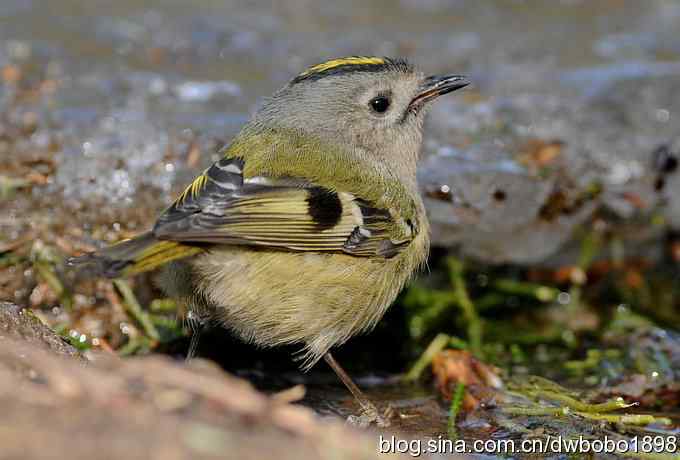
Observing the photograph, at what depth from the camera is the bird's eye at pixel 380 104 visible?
4.02m

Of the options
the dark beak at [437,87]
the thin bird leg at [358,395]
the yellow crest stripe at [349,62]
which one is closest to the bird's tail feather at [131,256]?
the thin bird leg at [358,395]

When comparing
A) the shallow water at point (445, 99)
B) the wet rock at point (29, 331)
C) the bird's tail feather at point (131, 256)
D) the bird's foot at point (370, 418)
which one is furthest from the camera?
the shallow water at point (445, 99)

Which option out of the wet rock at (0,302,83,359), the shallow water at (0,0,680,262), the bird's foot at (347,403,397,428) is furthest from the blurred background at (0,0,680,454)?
the wet rock at (0,302,83,359)

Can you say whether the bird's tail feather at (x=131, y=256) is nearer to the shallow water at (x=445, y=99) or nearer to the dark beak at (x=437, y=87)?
the shallow water at (x=445, y=99)

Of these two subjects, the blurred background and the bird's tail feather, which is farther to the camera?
the blurred background

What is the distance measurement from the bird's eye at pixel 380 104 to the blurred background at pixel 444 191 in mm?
622

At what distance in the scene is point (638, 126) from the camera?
5.15m

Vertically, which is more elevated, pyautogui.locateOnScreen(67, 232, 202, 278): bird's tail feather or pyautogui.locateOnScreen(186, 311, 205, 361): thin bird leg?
pyautogui.locateOnScreen(67, 232, 202, 278): bird's tail feather

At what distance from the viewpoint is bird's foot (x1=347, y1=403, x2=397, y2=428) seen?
3.42 m

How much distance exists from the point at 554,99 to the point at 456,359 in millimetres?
2126

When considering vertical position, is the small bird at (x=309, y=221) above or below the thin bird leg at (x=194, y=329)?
above

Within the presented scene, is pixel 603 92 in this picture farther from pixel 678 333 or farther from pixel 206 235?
pixel 206 235

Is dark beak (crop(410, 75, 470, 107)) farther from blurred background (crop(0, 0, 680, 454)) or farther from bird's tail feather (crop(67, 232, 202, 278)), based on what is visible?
bird's tail feather (crop(67, 232, 202, 278))

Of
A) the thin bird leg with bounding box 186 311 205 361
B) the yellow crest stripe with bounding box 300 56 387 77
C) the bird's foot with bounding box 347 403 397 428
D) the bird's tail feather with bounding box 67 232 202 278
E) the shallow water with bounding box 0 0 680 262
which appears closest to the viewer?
the bird's tail feather with bounding box 67 232 202 278
